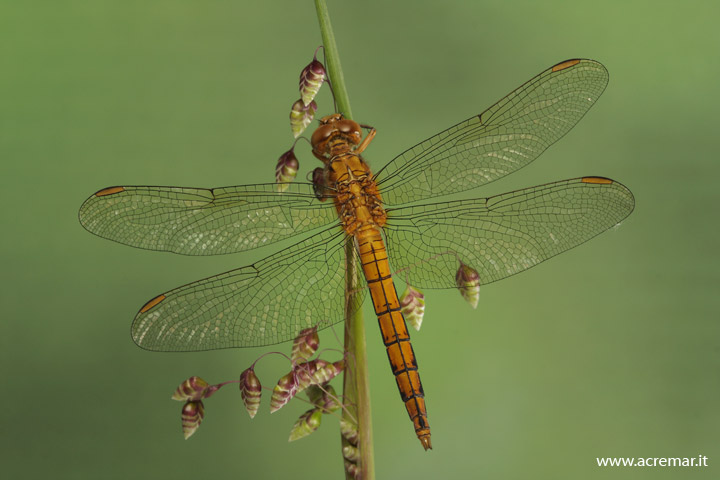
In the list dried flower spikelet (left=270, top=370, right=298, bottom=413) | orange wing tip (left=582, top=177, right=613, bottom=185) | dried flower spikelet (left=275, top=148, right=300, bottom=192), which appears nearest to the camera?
dried flower spikelet (left=270, top=370, right=298, bottom=413)

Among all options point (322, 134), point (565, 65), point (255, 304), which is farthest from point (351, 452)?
point (565, 65)

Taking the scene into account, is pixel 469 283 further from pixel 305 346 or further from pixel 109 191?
pixel 109 191

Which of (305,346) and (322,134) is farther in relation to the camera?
(322,134)

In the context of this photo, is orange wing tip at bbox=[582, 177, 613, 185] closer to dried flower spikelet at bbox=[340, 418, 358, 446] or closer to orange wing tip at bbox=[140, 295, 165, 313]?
dried flower spikelet at bbox=[340, 418, 358, 446]

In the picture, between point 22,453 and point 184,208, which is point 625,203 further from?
point 22,453

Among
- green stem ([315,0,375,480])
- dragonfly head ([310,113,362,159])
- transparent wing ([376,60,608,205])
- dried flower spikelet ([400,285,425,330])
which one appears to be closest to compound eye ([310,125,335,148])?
dragonfly head ([310,113,362,159])

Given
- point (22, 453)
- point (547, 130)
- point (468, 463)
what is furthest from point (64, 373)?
point (547, 130)

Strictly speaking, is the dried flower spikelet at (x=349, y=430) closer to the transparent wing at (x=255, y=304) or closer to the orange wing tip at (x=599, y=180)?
the transparent wing at (x=255, y=304)
